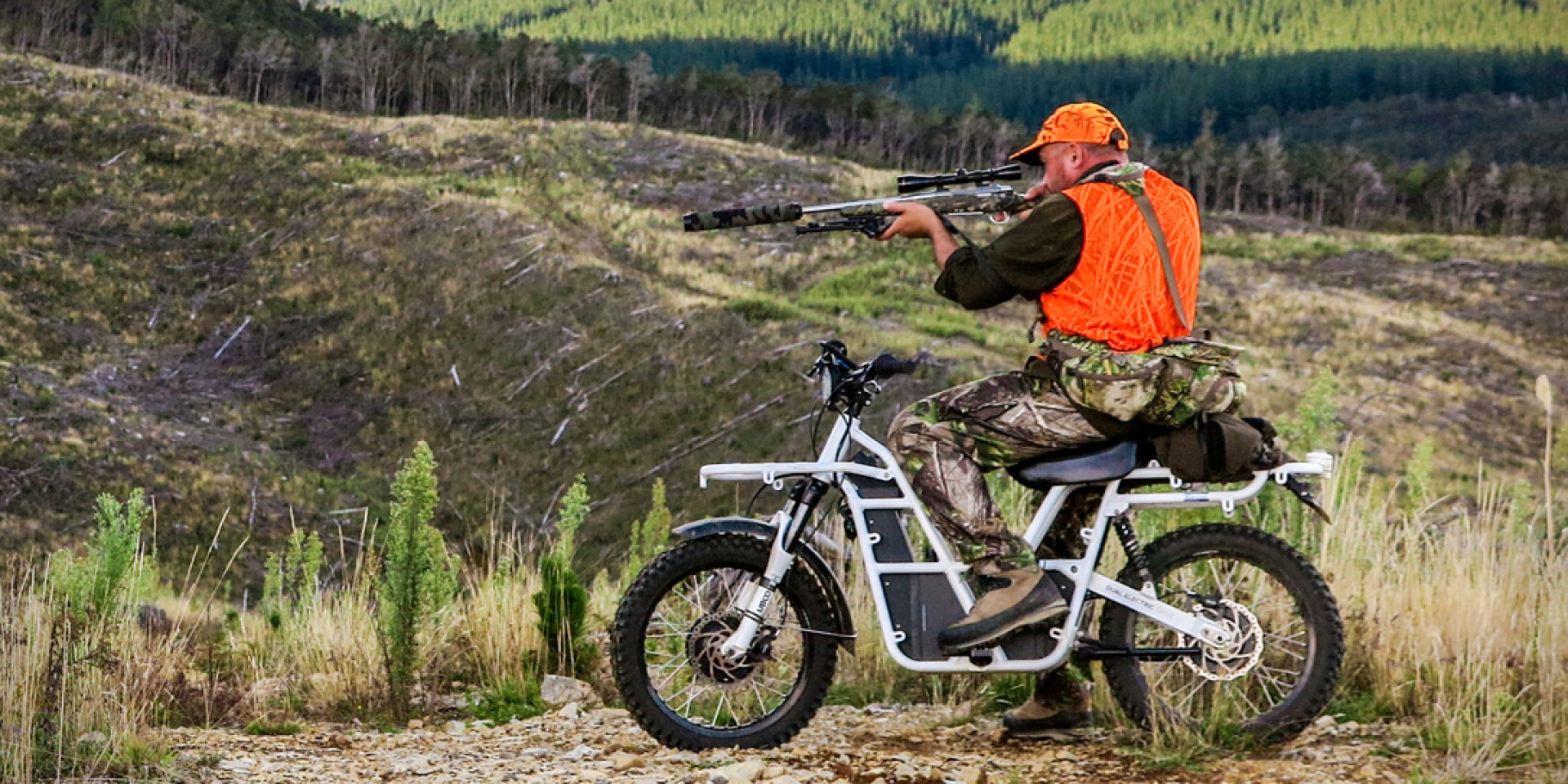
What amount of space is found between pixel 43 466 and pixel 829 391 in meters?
34.2

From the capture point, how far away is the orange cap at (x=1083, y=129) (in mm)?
5086

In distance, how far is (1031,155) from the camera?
5.36m

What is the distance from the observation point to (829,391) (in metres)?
5.37

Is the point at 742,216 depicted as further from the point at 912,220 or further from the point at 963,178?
the point at 963,178

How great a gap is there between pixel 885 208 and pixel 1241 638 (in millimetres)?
1978

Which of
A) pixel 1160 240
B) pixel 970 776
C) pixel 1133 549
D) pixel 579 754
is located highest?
pixel 1160 240

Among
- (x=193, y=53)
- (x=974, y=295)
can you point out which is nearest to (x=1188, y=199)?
(x=974, y=295)

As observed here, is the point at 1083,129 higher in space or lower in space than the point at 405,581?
higher

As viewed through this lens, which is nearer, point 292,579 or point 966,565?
point 966,565

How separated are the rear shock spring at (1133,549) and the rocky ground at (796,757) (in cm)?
62

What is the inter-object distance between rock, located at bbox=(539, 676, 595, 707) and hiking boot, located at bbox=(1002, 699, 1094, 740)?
1.96 m

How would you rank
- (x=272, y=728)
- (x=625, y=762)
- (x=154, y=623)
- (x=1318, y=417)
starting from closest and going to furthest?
(x=625, y=762) → (x=272, y=728) → (x=1318, y=417) → (x=154, y=623)

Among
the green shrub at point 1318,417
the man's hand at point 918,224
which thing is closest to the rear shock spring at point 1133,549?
the man's hand at point 918,224

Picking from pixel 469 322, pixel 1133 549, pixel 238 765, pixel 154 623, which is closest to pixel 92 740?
pixel 238 765
